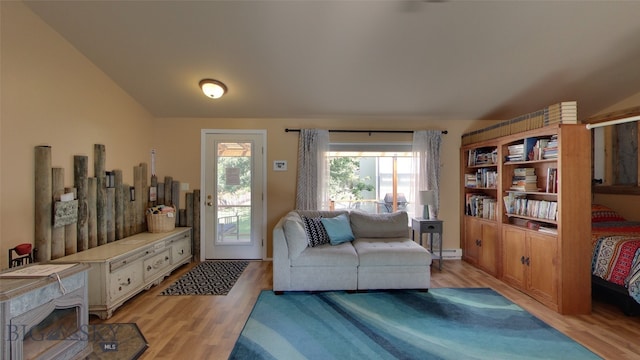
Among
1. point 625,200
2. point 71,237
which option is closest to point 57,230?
point 71,237

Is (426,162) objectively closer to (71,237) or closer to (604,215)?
(604,215)

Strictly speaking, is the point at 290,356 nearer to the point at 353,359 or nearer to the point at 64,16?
the point at 353,359

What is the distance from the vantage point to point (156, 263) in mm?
3240

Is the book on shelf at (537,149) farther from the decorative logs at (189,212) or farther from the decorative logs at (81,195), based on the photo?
the decorative logs at (81,195)

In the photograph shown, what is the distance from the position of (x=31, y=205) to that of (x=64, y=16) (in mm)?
1675

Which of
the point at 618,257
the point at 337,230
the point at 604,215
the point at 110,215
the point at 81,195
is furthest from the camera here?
the point at 604,215

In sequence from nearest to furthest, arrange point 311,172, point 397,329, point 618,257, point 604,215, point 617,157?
point 397,329 → point 618,257 → point 604,215 → point 617,157 → point 311,172

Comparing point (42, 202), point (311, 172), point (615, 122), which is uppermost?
point (615, 122)

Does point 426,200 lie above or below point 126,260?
above

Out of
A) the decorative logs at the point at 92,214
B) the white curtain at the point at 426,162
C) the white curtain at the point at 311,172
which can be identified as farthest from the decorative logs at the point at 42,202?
the white curtain at the point at 426,162

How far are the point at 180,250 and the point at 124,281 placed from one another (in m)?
1.07

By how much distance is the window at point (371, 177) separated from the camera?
4.21 meters

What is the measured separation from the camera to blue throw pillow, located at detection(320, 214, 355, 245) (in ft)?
11.1

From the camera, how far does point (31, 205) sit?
238cm
